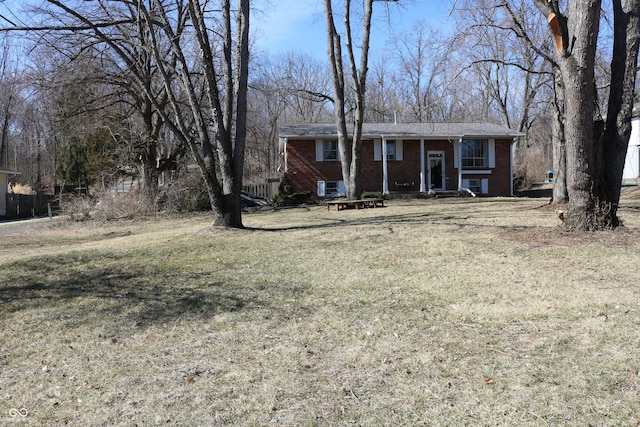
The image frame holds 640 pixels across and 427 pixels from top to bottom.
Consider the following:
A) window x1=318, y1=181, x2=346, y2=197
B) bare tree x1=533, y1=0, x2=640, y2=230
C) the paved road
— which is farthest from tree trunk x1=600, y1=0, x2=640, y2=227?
window x1=318, y1=181, x2=346, y2=197

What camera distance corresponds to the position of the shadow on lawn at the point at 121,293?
539 cm

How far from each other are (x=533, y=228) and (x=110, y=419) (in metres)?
8.65

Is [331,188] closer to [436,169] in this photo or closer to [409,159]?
[409,159]

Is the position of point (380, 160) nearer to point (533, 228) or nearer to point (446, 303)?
point (533, 228)

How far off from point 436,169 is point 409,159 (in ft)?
5.97

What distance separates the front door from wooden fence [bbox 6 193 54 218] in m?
24.1

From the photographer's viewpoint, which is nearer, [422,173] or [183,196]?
[183,196]

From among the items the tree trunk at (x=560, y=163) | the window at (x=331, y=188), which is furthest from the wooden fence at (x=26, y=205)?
the tree trunk at (x=560, y=163)

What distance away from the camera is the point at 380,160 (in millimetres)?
26625

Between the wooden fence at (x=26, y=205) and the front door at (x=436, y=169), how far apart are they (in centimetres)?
2408

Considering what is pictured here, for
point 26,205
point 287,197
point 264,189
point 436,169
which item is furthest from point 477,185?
point 26,205

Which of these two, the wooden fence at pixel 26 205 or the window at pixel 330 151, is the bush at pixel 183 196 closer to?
the window at pixel 330 151

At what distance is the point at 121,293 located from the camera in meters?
6.19

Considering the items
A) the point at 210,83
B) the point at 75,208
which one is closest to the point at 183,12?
the point at 210,83
